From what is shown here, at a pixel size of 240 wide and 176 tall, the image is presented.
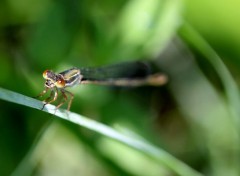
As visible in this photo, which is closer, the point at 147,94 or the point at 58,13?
the point at 58,13

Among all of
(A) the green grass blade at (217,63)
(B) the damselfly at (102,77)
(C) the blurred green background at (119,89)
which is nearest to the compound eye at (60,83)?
(B) the damselfly at (102,77)

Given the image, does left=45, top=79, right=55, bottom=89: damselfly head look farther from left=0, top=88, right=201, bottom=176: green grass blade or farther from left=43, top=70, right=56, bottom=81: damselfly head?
left=0, top=88, right=201, bottom=176: green grass blade

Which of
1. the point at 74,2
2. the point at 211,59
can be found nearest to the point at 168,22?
the point at 211,59

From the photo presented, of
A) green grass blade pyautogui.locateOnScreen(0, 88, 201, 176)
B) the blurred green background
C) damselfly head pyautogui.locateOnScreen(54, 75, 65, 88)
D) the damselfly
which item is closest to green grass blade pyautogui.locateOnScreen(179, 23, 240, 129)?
the blurred green background

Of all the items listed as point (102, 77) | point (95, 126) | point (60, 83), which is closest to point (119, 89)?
point (102, 77)

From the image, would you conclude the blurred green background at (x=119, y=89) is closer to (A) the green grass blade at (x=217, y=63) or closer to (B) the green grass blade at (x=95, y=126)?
(A) the green grass blade at (x=217, y=63)

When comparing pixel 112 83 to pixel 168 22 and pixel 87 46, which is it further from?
pixel 168 22
